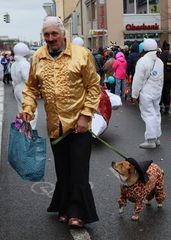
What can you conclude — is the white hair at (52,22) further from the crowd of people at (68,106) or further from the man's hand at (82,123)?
the man's hand at (82,123)

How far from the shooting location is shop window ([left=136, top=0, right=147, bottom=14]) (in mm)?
43469

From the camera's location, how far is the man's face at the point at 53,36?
4480 mm

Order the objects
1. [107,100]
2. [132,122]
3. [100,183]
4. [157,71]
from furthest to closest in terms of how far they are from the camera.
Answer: [132,122], [107,100], [157,71], [100,183]

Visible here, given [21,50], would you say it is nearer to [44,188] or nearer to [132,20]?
[44,188]

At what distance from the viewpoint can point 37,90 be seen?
16.1 feet

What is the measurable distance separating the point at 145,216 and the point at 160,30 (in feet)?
127

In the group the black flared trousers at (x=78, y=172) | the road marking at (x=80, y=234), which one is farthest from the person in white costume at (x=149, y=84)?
the road marking at (x=80, y=234)

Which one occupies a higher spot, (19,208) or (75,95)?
(75,95)

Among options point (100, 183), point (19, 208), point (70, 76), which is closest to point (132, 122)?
point (100, 183)

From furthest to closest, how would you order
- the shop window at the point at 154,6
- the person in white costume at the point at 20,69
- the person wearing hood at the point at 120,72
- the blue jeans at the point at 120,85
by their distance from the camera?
A: 1. the shop window at the point at 154,6
2. the blue jeans at the point at 120,85
3. the person wearing hood at the point at 120,72
4. the person in white costume at the point at 20,69

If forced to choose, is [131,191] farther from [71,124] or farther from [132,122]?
[132,122]

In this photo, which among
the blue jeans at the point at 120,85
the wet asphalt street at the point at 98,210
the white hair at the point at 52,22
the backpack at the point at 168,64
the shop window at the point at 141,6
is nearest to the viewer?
the white hair at the point at 52,22

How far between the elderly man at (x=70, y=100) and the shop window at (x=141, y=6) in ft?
131

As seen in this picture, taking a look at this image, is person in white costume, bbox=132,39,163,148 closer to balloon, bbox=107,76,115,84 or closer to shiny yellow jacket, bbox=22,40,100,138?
shiny yellow jacket, bbox=22,40,100,138
